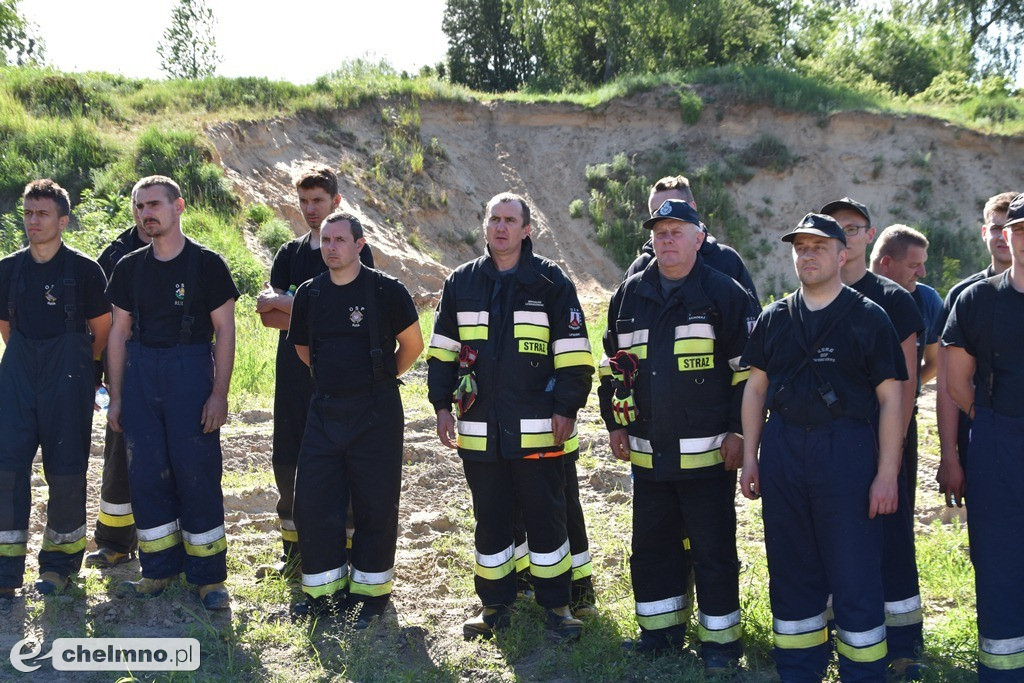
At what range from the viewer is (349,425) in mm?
5488

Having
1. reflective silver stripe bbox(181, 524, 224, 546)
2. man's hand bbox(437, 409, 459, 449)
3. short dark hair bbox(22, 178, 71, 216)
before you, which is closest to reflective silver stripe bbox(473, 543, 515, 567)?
man's hand bbox(437, 409, 459, 449)

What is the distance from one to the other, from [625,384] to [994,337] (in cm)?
179

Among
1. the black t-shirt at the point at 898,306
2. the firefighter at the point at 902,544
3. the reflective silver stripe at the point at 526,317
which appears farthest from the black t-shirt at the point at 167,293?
the black t-shirt at the point at 898,306

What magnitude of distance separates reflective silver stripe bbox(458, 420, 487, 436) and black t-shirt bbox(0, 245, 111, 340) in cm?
241

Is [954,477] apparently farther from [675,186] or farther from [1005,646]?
[675,186]

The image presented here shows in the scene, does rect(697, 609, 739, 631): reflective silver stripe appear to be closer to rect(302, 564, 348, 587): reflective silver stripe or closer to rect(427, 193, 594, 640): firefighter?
rect(427, 193, 594, 640): firefighter

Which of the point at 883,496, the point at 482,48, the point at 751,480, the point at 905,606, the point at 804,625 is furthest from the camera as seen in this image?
the point at 482,48

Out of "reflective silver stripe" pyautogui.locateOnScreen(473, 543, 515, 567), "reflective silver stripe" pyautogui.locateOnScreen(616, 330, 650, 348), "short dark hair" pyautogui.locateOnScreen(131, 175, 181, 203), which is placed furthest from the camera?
"short dark hair" pyautogui.locateOnScreen(131, 175, 181, 203)

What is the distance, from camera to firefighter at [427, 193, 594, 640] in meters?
5.33

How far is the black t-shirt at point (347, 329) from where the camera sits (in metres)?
5.48

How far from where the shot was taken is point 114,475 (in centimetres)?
622

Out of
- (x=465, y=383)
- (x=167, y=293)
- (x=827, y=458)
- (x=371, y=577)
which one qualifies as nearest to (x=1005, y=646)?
(x=827, y=458)

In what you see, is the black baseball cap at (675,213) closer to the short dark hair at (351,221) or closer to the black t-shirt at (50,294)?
the short dark hair at (351,221)

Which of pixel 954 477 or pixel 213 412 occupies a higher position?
pixel 213 412
